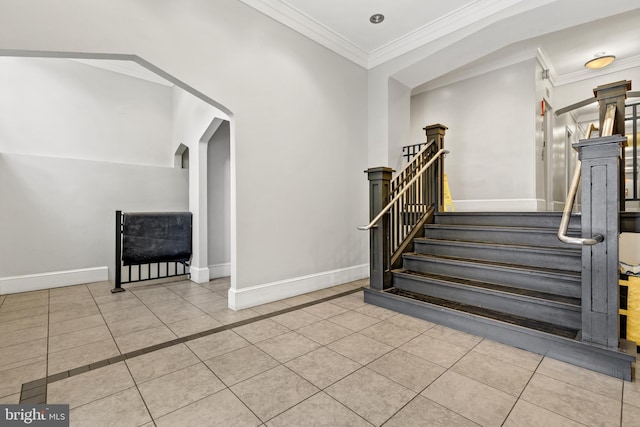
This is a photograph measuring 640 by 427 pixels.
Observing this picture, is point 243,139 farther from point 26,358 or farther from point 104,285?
point 104,285

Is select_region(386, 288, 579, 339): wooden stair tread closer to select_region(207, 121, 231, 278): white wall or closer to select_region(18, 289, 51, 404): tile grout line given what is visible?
select_region(18, 289, 51, 404): tile grout line

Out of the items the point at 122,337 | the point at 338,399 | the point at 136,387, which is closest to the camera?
the point at 338,399

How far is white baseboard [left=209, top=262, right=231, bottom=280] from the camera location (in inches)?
193

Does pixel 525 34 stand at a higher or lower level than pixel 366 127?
A: higher

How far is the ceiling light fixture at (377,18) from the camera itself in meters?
3.79

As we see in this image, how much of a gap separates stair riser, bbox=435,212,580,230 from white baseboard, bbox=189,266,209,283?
358 centimetres

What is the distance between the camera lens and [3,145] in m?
A: 4.18

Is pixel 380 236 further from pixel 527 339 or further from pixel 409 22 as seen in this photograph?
pixel 409 22

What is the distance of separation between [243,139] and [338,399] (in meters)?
2.67

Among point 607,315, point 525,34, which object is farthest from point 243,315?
point 525,34

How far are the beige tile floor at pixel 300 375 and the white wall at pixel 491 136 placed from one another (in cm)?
383

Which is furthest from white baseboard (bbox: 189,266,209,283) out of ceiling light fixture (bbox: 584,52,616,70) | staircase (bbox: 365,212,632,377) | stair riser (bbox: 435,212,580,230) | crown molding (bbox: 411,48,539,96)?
ceiling light fixture (bbox: 584,52,616,70)

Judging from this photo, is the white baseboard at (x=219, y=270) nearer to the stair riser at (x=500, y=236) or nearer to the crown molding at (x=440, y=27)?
the stair riser at (x=500, y=236)

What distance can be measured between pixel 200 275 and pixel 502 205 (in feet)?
17.8
